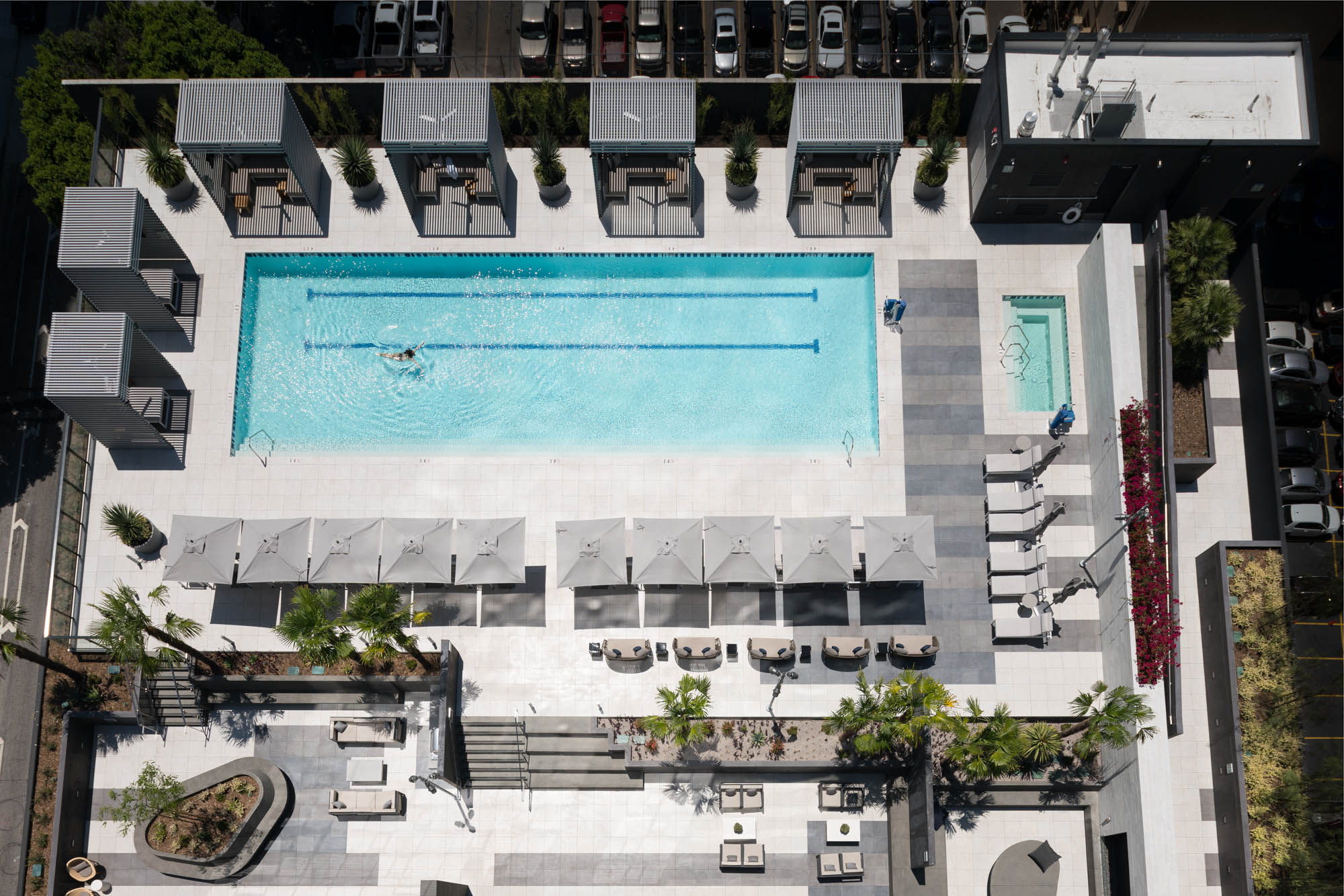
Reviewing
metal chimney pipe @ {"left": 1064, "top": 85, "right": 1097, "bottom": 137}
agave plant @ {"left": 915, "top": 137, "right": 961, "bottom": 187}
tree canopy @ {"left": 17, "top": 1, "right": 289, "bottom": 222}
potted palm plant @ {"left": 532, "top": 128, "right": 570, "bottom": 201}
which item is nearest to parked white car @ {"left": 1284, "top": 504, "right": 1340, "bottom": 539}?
metal chimney pipe @ {"left": 1064, "top": 85, "right": 1097, "bottom": 137}

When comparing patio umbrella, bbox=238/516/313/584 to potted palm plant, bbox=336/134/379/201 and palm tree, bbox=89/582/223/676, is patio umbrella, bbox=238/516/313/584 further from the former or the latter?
potted palm plant, bbox=336/134/379/201

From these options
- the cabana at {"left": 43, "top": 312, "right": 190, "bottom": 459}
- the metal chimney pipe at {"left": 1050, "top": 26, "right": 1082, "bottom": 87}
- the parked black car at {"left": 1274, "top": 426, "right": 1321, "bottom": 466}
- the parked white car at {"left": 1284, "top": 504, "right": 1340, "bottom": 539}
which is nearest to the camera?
the metal chimney pipe at {"left": 1050, "top": 26, "right": 1082, "bottom": 87}

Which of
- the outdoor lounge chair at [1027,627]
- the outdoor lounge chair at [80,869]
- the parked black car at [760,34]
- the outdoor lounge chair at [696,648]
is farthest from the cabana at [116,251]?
the outdoor lounge chair at [1027,627]

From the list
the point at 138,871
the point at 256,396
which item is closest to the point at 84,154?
the point at 256,396

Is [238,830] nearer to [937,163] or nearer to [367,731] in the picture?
[367,731]

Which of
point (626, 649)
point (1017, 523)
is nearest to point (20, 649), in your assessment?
point (626, 649)

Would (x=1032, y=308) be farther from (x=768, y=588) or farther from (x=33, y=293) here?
(x=33, y=293)
